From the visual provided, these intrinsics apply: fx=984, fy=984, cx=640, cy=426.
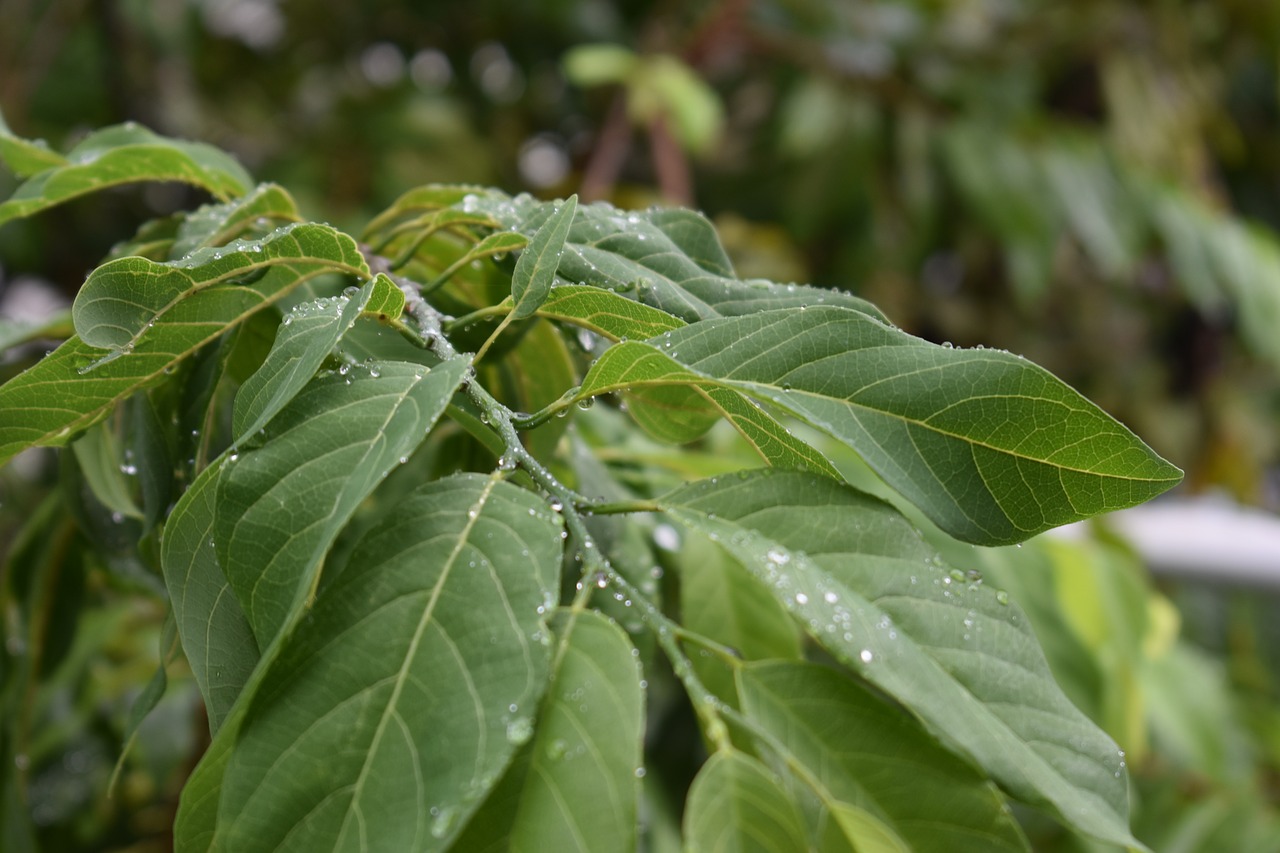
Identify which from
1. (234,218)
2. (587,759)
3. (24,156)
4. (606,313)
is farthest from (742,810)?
(24,156)

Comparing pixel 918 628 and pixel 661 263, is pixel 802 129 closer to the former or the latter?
pixel 661 263

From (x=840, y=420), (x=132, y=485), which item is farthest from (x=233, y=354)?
(x=840, y=420)

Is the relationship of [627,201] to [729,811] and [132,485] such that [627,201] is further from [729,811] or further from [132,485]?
[729,811]

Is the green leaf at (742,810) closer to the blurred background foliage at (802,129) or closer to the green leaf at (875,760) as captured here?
the green leaf at (875,760)

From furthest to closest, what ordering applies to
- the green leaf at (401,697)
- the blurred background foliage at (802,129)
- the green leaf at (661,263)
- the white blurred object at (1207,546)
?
1. the blurred background foliage at (802,129)
2. the white blurred object at (1207,546)
3. the green leaf at (661,263)
4. the green leaf at (401,697)

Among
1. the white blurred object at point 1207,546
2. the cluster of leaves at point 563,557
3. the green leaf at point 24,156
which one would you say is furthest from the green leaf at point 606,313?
the white blurred object at point 1207,546

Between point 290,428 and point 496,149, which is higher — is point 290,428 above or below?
above
